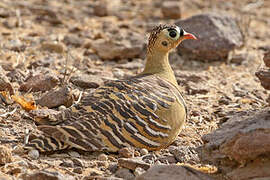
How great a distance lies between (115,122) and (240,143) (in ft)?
4.14

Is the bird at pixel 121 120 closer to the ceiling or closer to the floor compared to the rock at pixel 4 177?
closer to the ceiling

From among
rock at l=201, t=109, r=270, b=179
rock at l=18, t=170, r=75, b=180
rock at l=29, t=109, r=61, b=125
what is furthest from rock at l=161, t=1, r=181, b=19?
rock at l=18, t=170, r=75, b=180

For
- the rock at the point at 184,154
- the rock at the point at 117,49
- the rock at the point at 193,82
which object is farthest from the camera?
the rock at the point at 117,49

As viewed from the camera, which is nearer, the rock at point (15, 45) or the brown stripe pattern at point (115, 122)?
the brown stripe pattern at point (115, 122)

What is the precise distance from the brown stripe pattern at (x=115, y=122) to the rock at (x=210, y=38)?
3.52 m

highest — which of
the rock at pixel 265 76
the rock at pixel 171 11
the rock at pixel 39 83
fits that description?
the rock at pixel 171 11

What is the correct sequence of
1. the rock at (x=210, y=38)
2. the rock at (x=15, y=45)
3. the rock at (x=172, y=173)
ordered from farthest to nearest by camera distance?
1. the rock at (x=210, y=38)
2. the rock at (x=15, y=45)
3. the rock at (x=172, y=173)

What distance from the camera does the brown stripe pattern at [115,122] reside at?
13.9 ft

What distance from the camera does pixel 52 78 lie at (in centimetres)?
607

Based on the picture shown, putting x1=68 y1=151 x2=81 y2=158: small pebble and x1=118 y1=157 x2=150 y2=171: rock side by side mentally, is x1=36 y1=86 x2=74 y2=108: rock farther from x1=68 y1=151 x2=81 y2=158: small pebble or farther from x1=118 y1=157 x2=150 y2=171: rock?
x1=118 y1=157 x2=150 y2=171: rock

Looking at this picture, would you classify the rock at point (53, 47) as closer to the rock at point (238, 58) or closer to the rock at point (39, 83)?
the rock at point (39, 83)

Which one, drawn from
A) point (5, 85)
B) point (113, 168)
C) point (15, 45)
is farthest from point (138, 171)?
point (15, 45)

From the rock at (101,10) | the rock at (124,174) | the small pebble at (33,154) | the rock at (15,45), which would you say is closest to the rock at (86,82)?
the rock at (15,45)

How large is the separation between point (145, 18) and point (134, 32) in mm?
1420
